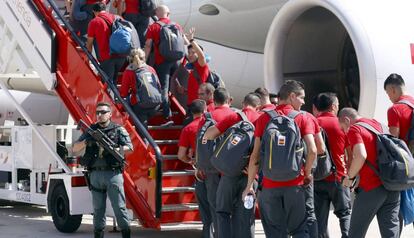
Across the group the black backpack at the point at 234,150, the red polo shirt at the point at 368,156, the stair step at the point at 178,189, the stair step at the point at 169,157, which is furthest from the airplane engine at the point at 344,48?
the red polo shirt at the point at 368,156

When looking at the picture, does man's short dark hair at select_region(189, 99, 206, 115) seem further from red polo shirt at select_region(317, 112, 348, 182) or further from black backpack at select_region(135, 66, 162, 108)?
red polo shirt at select_region(317, 112, 348, 182)

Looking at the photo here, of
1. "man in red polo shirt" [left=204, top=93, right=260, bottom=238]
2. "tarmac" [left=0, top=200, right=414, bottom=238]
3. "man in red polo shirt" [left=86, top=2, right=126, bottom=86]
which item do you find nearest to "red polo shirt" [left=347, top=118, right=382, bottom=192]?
"man in red polo shirt" [left=204, top=93, right=260, bottom=238]

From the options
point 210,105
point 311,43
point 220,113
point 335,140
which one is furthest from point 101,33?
point 335,140

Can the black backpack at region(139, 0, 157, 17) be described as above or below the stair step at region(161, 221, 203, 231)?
above

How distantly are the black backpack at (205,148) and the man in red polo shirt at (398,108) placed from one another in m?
1.42

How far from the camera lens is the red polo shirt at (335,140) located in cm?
732

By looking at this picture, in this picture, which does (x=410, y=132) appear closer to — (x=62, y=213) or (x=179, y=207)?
(x=179, y=207)

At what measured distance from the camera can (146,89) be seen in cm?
850

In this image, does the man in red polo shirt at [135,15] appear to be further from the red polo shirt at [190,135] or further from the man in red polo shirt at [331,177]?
the man in red polo shirt at [331,177]

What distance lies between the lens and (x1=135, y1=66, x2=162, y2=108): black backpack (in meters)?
8.50

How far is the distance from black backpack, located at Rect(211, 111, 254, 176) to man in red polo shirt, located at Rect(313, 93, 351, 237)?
68cm

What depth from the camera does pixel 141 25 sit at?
9.79 meters

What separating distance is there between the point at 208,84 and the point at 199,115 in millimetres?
373

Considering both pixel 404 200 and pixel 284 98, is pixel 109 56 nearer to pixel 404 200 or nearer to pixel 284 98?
pixel 284 98
